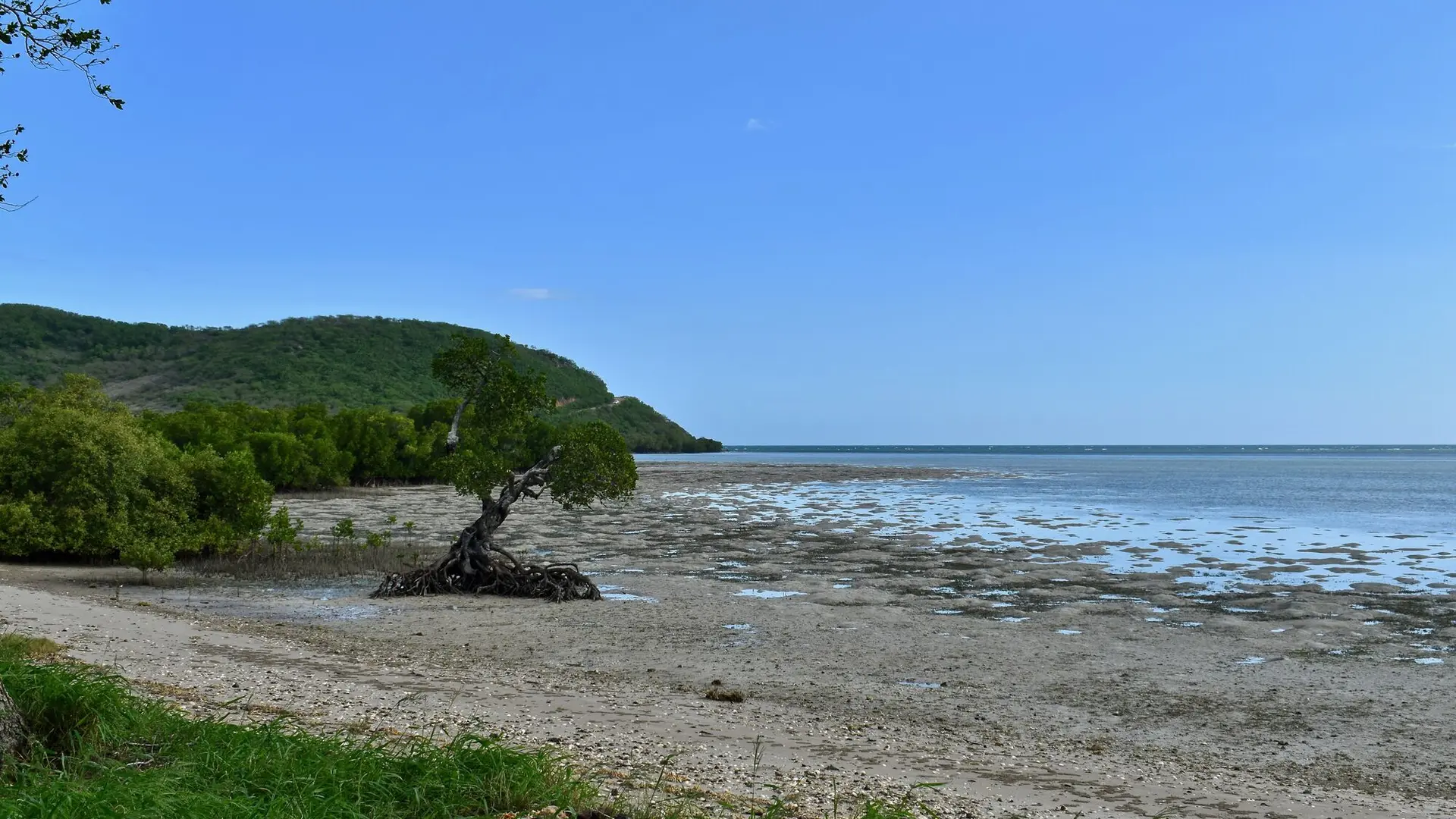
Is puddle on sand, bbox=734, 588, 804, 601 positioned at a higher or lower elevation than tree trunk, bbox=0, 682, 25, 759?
lower

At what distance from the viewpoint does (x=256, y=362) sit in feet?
500

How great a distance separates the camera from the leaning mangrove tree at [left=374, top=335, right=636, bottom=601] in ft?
67.6

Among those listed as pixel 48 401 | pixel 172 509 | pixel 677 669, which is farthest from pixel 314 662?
pixel 48 401

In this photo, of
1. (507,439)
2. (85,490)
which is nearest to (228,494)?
(85,490)

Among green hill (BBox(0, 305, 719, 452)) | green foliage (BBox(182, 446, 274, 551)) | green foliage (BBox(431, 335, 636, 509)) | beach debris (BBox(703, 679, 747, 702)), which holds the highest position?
green hill (BBox(0, 305, 719, 452))

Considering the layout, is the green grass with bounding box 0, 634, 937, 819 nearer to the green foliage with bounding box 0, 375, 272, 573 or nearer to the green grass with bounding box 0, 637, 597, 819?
the green grass with bounding box 0, 637, 597, 819

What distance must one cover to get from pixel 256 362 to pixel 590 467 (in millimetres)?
146325

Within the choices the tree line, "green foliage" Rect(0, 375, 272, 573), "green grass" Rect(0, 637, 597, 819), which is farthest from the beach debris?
"green foliage" Rect(0, 375, 272, 573)

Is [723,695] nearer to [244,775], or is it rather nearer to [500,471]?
[244,775]

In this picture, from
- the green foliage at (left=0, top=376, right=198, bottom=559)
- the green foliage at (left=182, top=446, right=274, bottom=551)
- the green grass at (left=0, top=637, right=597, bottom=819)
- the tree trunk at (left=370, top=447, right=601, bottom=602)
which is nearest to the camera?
the green grass at (left=0, top=637, right=597, bottom=819)

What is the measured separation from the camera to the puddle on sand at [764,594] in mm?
20781

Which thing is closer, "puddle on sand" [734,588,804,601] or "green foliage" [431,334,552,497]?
"puddle on sand" [734,588,804,601]

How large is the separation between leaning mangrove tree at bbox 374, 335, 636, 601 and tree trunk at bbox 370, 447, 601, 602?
2cm

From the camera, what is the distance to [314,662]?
A: 12.5 metres
